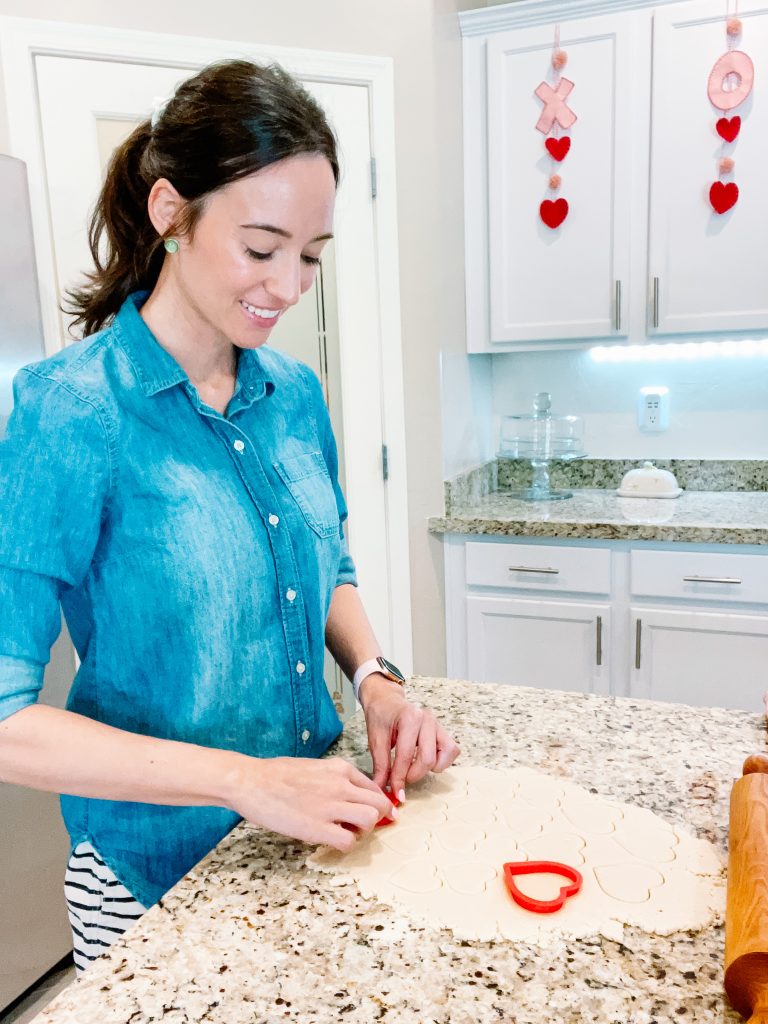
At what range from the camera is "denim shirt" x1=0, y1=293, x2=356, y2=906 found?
0.75m

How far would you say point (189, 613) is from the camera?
2.74ft

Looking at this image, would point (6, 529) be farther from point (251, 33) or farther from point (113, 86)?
point (251, 33)

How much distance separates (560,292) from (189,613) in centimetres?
193

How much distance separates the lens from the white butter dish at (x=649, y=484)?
259 centimetres

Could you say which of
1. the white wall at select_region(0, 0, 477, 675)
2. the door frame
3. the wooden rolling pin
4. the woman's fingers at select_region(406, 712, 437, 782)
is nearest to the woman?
the woman's fingers at select_region(406, 712, 437, 782)

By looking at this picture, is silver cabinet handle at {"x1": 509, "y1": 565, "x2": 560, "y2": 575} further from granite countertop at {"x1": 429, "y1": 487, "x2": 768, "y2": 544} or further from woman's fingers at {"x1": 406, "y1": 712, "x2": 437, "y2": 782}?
woman's fingers at {"x1": 406, "y1": 712, "x2": 437, "y2": 782}

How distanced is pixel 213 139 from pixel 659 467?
220 centimetres

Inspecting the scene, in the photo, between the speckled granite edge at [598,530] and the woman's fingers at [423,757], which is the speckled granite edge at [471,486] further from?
the woman's fingers at [423,757]

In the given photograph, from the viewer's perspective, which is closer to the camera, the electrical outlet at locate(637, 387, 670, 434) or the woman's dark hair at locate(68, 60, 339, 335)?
the woman's dark hair at locate(68, 60, 339, 335)

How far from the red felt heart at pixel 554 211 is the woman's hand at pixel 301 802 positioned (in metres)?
2.07

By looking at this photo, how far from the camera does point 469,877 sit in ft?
2.31

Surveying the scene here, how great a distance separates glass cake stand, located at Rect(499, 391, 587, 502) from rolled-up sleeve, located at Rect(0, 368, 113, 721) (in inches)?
81.1

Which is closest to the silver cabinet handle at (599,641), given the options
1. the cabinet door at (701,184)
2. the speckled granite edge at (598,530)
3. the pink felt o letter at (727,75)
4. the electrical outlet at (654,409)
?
the speckled granite edge at (598,530)

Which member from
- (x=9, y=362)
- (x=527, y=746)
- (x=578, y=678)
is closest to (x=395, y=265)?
(x=9, y=362)
